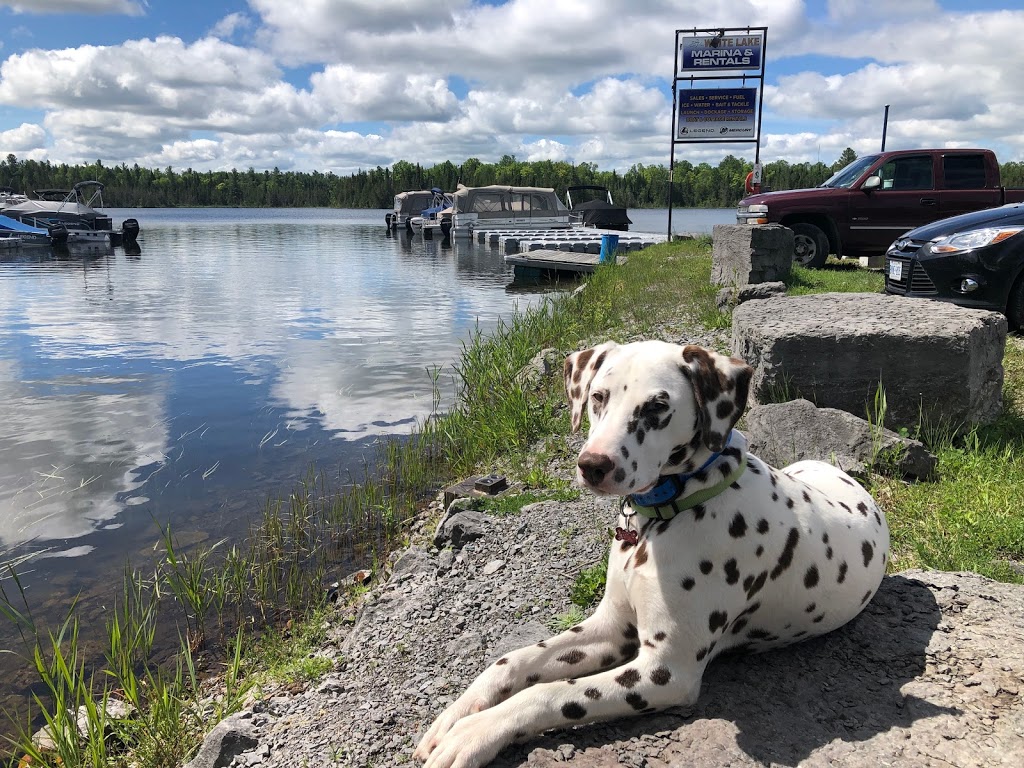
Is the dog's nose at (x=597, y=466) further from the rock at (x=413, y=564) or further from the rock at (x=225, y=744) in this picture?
the rock at (x=413, y=564)

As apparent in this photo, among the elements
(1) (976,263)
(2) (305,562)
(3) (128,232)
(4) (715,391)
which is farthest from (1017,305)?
(3) (128,232)

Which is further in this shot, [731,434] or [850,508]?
[850,508]

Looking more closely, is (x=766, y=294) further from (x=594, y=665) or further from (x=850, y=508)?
(x=594, y=665)

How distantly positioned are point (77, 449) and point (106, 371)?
4.56 meters

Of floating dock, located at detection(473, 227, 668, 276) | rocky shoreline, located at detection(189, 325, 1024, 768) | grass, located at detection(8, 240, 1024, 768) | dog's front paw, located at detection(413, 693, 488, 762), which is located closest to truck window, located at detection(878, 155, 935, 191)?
grass, located at detection(8, 240, 1024, 768)

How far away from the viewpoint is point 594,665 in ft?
9.82

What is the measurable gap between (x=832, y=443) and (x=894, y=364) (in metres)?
1.02

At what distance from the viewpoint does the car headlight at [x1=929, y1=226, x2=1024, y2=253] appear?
8664 mm

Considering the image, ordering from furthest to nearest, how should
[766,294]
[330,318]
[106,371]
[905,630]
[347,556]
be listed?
[330,318]
[106,371]
[766,294]
[347,556]
[905,630]

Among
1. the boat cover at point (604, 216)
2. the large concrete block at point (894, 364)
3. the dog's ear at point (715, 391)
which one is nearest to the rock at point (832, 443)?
the large concrete block at point (894, 364)

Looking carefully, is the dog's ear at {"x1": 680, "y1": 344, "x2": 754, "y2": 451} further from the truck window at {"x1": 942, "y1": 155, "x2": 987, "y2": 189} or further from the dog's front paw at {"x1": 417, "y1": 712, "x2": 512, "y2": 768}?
the truck window at {"x1": 942, "y1": 155, "x2": 987, "y2": 189}

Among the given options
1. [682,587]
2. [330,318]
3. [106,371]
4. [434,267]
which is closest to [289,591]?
[682,587]

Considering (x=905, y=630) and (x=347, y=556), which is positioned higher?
(x=905, y=630)

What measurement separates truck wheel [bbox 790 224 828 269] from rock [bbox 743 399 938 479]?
1102 cm
